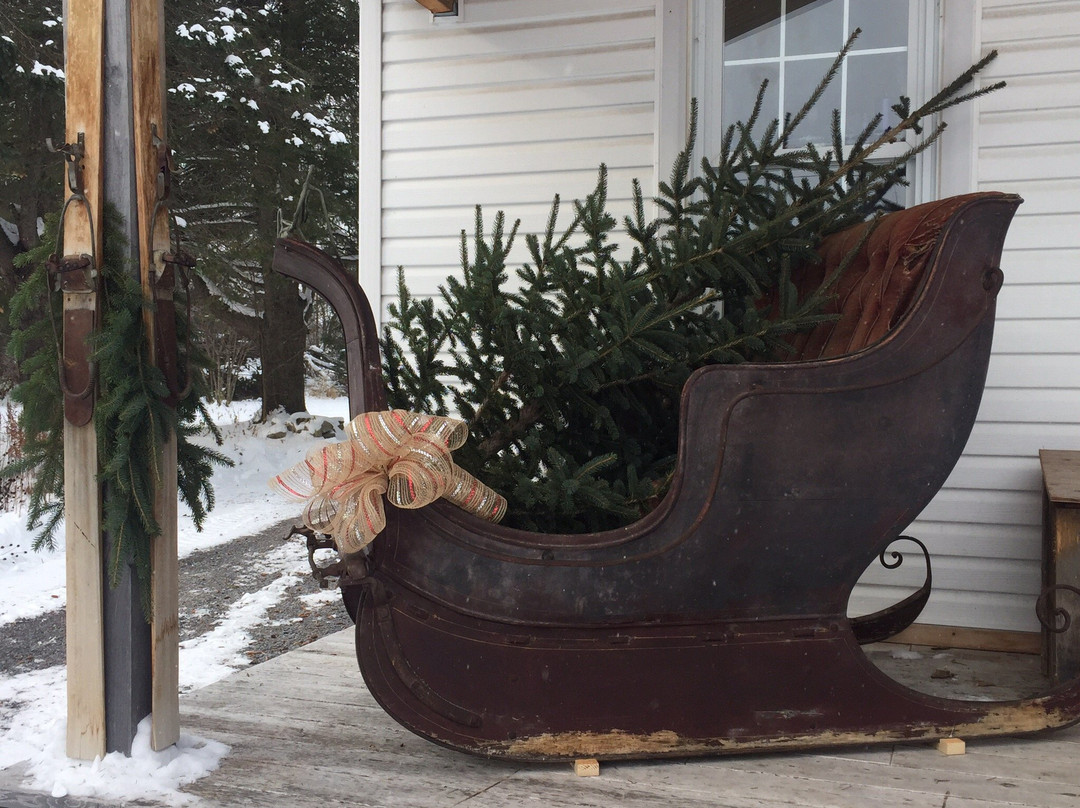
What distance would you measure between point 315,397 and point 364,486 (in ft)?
55.7

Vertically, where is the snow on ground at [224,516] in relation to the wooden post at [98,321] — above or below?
below

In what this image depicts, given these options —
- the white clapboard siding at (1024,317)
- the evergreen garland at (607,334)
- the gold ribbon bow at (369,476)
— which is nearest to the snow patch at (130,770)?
the gold ribbon bow at (369,476)

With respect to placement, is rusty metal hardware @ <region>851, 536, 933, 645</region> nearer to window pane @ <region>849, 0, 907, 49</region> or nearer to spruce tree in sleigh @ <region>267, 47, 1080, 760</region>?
spruce tree in sleigh @ <region>267, 47, 1080, 760</region>

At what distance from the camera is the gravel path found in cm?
514

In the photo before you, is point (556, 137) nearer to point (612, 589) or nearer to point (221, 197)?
point (612, 589)

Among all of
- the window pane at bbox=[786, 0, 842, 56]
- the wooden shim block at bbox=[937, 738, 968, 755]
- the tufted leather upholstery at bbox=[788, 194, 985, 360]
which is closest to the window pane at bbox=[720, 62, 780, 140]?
the window pane at bbox=[786, 0, 842, 56]

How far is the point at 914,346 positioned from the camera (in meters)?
2.31

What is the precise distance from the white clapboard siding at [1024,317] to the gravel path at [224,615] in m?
3.24

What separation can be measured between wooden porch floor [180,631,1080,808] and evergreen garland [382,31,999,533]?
695 mm

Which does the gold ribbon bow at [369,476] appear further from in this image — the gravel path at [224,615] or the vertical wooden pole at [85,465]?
the gravel path at [224,615]

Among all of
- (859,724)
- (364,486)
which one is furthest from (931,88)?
(364,486)

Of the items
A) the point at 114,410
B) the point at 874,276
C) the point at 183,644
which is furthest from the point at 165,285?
the point at 183,644

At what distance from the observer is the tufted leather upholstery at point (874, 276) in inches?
95.5

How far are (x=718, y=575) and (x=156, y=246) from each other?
160cm
